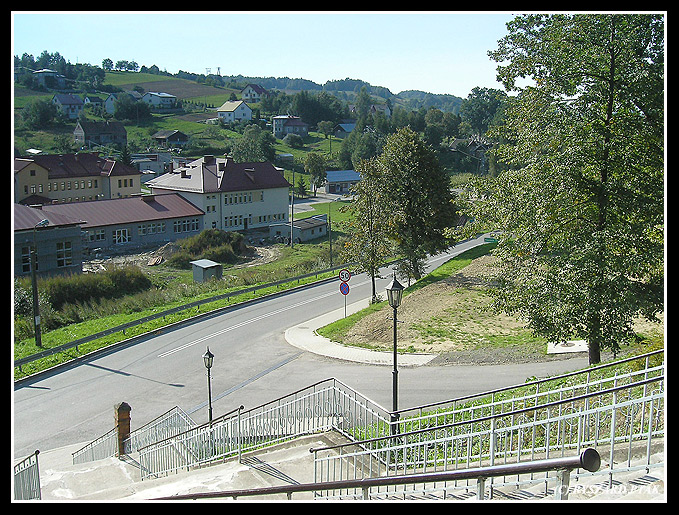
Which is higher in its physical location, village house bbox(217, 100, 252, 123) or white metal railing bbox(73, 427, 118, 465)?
village house bbox(217, 100, 252, 123)

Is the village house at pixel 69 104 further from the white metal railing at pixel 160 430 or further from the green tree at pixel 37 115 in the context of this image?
the white metal railing at pixel 160 430

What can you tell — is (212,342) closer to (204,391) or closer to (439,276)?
(204,391)

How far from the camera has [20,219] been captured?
3841cm

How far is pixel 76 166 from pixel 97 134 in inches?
1654

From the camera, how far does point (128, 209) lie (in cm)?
5681

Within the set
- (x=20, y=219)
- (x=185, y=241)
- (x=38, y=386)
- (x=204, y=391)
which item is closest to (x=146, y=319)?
(x=38, y=386)

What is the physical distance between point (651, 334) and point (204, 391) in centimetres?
1377

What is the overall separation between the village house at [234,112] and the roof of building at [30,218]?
98.9m

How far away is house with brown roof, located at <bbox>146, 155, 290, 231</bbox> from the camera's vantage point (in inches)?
2434

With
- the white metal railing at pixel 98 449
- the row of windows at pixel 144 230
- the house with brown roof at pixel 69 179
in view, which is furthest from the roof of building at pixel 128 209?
the white metal railing at pixel 98 449

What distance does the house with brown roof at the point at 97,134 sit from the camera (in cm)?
10619

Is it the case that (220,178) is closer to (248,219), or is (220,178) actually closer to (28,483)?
(248,219)

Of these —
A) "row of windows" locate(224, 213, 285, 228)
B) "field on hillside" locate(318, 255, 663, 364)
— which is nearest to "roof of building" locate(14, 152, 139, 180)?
"row of windows" locate(224, 213, 285, 228)

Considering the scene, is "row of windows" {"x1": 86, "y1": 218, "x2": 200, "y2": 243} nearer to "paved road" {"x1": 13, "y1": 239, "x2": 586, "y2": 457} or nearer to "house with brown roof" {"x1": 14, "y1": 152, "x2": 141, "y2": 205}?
"house with brown roof" {"x1": 14, "y1": 152, "x2": 141, "y2": 205}
